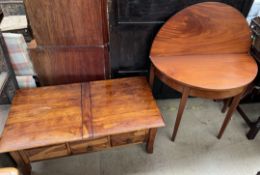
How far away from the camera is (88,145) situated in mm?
1252

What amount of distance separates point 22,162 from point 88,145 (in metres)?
0.39

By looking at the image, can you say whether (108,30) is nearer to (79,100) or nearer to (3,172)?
(79,100)

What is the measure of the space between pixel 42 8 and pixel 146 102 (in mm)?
→ 808

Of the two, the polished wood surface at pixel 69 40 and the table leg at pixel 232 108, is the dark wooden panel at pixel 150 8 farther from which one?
the table leg at pixel 232 108

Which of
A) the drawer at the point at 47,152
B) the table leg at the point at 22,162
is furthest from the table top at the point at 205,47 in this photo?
the table leg at the point at 22,162

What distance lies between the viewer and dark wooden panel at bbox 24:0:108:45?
1145 mm

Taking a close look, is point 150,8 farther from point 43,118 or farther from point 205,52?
point 43,118

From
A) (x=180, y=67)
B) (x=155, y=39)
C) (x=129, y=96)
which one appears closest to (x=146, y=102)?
(x=129, y=96)

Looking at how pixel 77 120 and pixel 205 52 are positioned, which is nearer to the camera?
pixel 77 120

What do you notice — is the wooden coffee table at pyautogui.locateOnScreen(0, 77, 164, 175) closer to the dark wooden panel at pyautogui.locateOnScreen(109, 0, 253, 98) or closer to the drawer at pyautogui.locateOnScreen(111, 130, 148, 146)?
the drawer at pyautogui.locateOnScreen(111, 130, 148, 146)

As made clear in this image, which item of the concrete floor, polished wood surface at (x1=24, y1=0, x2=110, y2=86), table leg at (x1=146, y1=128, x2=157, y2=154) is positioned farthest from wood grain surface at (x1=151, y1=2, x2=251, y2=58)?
the concrete floor

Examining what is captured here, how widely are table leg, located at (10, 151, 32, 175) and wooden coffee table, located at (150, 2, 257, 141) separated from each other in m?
0.95

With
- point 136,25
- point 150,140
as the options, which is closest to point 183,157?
point 150,140

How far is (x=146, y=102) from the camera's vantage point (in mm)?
1295
